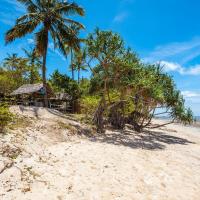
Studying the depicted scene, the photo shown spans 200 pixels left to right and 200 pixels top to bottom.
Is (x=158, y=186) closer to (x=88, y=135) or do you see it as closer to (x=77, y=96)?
(x=88, y=135)

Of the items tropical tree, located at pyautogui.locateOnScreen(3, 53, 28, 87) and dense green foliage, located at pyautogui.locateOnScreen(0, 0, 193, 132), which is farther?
tropical tree, located at pyautogui.locateOnScreen(3, 53, 28, 87)

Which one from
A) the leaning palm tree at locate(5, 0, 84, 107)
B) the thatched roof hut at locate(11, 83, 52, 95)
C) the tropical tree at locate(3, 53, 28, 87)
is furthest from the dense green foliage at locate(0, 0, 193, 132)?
the tropical tree at locate(3, 53, 28, 87)

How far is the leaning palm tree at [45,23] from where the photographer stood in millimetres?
20984

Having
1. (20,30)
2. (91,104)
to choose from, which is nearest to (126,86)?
(91,104)

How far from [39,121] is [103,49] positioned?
23.5 feet

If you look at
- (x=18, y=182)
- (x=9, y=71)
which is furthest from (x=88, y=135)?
(x=9, y=71)

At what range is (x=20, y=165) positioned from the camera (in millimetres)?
7227

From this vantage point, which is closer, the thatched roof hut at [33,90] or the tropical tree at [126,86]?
the tropical tree at [126,86]

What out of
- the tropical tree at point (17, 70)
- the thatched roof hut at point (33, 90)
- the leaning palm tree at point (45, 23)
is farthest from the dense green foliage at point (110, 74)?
the tropical tree at point (17, 70)

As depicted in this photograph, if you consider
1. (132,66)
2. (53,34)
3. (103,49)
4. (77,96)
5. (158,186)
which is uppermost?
(53,34)

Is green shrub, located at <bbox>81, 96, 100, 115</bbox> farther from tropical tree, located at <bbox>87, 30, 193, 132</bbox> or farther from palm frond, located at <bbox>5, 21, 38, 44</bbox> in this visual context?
palm frond, located at <bbox>5, 21, 38, 44</bbox>

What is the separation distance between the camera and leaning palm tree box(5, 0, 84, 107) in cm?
2098

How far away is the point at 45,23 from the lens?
70.5 feet

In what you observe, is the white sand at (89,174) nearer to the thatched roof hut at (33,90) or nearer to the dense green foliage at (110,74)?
the dense green foliage at (110,74)
